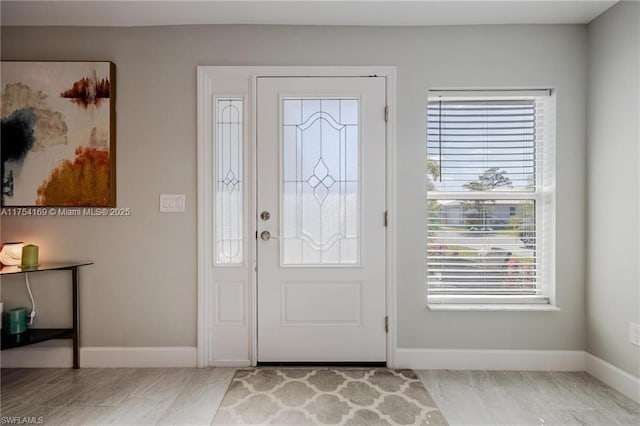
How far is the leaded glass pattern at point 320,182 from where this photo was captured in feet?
8.23

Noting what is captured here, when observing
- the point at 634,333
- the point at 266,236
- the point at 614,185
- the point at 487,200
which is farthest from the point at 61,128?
the point at 634,333

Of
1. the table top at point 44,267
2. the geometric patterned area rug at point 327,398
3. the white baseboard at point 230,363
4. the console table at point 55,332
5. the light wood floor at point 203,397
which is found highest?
the table top at point 44,267

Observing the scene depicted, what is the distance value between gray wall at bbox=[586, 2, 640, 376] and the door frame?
134cm

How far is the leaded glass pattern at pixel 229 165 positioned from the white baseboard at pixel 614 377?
250 centimetres

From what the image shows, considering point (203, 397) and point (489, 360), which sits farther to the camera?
point (489, 360)

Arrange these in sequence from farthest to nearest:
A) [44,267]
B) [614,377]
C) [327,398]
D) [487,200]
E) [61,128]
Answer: [487,200], [61,128], [44,267], [614,377], [327,398]

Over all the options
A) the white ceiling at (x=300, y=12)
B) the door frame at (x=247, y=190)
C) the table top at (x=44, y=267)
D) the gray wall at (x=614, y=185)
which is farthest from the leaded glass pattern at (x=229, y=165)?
the gray wall at (x=614, y=185)

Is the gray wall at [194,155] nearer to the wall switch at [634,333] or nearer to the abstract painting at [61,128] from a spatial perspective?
the abstract painting at [61,128]

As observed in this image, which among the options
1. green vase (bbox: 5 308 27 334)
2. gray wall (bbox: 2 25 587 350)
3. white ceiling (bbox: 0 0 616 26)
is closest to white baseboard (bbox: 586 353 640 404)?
gray wall (bbox: 2 25 587 350)

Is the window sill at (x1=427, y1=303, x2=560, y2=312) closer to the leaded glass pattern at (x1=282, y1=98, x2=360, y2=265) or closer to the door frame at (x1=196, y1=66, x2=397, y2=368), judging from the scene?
the door frame at (x1=196, y1=66, x2=397, y2=368)

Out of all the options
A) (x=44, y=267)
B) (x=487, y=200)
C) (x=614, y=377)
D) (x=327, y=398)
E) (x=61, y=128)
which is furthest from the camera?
(x=487, y=200)

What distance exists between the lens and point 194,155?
8.26 ft

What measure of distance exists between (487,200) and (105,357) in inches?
117

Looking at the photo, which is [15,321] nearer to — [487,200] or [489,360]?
[489,360]
